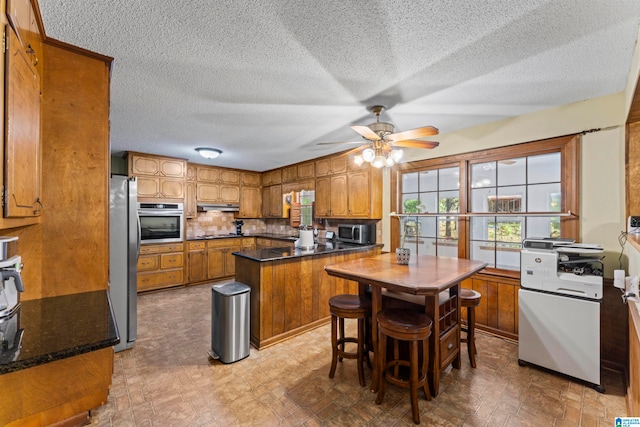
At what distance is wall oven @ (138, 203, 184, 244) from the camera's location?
4812 mm

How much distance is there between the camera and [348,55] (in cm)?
187

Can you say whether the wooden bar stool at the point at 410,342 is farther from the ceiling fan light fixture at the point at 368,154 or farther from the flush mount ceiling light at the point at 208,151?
the flush mount ceiling light at the point at 208,151

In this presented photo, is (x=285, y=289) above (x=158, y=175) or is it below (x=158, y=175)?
below

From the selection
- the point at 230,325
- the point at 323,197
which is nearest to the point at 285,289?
the point at 230,325

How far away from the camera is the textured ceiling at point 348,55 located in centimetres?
149

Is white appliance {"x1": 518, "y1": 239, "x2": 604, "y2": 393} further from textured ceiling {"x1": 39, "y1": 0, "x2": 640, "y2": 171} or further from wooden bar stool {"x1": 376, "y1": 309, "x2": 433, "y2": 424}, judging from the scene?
textured ceiling {"x1": 39, "y1": 0, "x2": 640, "y2": 171}

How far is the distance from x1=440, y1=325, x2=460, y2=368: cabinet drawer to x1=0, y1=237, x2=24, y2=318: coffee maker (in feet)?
8.81

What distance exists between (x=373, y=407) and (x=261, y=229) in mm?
5588

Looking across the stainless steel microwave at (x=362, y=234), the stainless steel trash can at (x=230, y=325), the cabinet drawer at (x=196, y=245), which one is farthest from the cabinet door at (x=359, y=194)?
the cabinet drawer at (x=196, y=245)

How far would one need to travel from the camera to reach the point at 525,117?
3.04 meters

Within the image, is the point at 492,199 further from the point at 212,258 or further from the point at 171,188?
the point at 171,188

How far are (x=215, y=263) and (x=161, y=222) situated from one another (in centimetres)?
132

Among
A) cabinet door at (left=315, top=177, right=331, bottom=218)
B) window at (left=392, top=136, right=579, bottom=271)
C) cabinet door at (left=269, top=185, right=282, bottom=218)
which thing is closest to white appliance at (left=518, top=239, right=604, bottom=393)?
window at (left=392, top=136, right=579, bottom=271)

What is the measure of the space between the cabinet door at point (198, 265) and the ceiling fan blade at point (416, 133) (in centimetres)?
447
